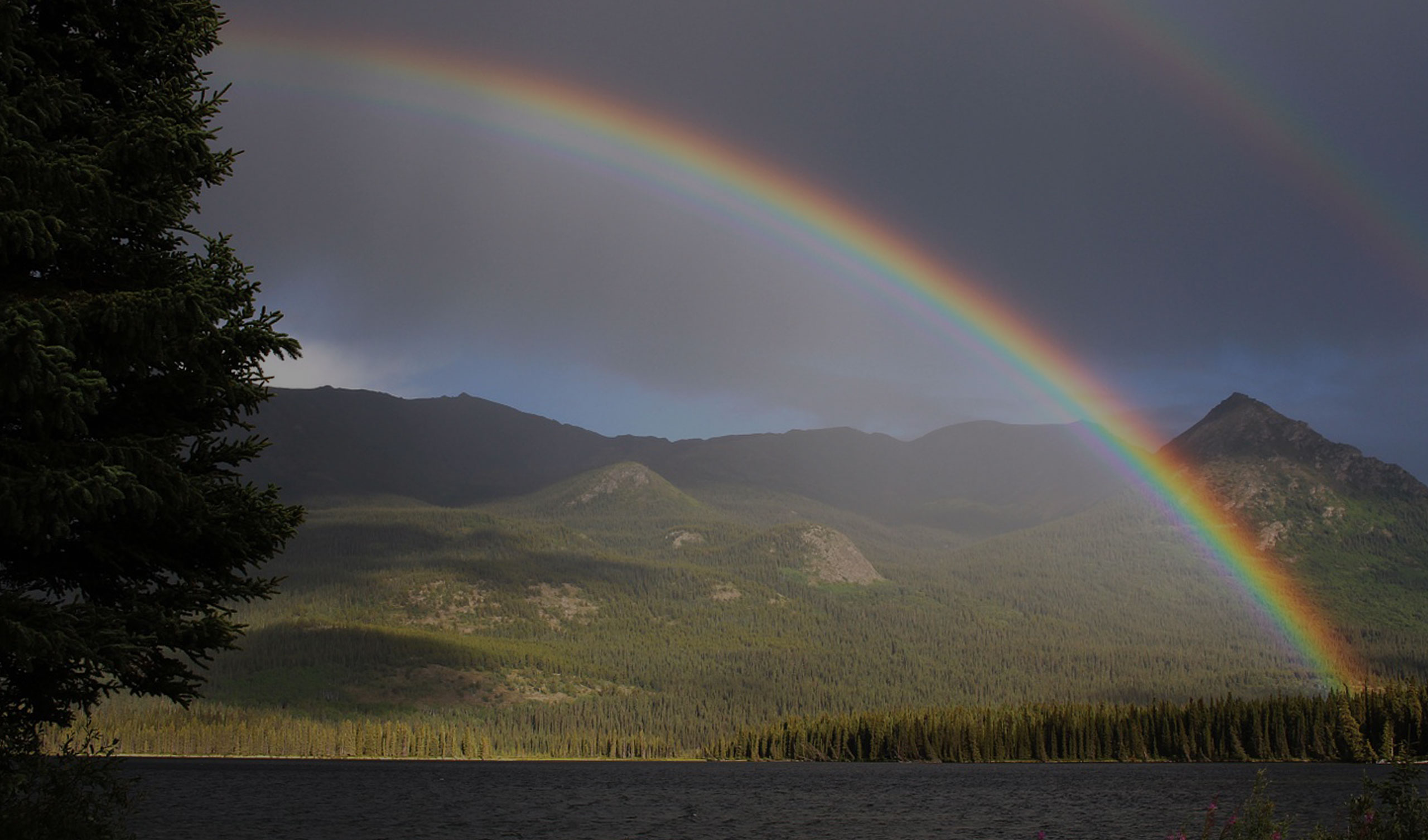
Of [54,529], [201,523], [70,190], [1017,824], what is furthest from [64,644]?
[1017,824]

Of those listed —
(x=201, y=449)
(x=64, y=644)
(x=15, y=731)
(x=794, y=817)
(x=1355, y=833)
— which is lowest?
(x=794, y=817)

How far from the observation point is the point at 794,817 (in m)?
159

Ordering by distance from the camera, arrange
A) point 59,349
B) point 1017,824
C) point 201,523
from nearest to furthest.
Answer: point 59,349 < point 201,523 < point 1017,824

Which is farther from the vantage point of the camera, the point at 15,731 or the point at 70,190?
the point at 15,731

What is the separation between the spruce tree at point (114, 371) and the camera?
16453mm

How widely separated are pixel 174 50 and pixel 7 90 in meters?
3.10

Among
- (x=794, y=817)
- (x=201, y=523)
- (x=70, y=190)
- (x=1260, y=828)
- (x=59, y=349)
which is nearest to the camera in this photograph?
(x=59, y=349)

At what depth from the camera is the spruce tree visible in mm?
16453

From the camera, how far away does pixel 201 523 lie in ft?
62.7

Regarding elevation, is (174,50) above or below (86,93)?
above

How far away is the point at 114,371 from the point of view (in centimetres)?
1842

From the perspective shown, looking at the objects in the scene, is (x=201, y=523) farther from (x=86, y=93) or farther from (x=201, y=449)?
(x=86, y=93)

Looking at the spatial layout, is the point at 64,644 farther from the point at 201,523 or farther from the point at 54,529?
the point at 201,523

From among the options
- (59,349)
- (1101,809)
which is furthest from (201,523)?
(1101,809)
